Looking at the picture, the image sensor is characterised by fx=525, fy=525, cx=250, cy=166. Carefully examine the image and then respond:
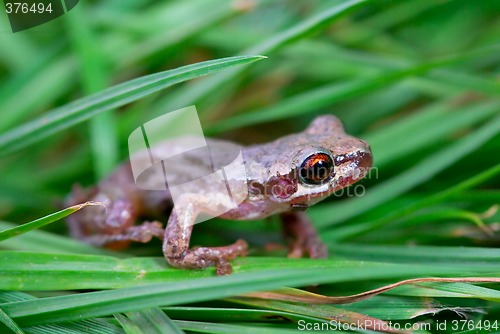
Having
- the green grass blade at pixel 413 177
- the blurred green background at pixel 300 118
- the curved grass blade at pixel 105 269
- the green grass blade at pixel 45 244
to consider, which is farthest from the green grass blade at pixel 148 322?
the green grass blade at pixel 413 177

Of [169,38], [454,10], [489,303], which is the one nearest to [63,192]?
[169,38]

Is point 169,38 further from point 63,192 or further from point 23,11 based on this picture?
point 63,192

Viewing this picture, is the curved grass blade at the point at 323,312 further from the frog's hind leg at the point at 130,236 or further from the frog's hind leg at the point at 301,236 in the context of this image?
the frog's hind leg at the point at 130,236

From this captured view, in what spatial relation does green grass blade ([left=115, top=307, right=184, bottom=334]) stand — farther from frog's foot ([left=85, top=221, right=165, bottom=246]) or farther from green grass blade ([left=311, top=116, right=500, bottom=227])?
green grass blade ([left=311, top=116, right=500, bottom=227])

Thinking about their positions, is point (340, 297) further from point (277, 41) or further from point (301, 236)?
point (277, 41)

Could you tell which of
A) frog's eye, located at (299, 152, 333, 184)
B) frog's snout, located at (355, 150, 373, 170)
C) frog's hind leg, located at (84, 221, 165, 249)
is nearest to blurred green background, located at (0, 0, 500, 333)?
frog's hind leg, located at (84, 221, 165, 249)

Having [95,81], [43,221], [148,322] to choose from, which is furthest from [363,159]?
[95,81]

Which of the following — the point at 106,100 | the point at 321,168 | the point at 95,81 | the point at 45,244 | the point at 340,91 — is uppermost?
the point at 95,81
